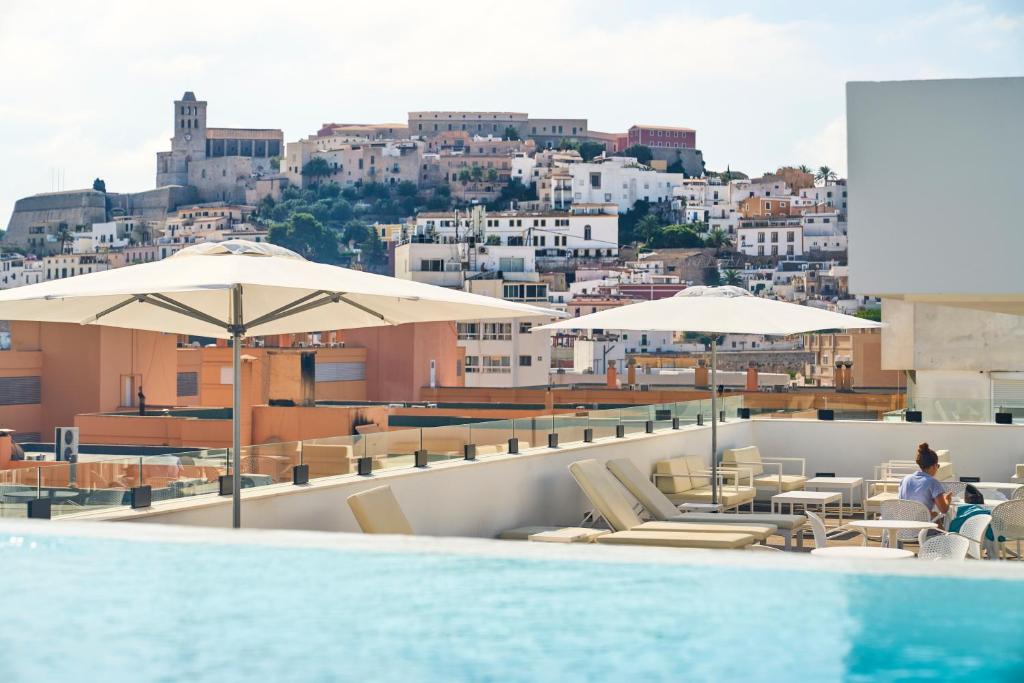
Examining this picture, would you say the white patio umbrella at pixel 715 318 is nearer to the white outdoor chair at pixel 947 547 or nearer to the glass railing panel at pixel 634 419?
the glass railing panel at pixel 634 419

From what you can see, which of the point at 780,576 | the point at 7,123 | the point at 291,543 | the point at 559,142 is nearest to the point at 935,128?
the point at 780,576

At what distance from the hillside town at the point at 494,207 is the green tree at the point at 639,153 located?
429 millimetres

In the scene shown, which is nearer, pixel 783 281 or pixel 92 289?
pixel 92 289

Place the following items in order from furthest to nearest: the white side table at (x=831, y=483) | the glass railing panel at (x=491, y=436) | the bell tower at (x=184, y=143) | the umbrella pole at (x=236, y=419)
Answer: the bell tower at (x=184, y=143), the white side table at (x=831, y=483), the glass railing panel at (x=491, y=436), the umbrella pole at (x=236, y=419)

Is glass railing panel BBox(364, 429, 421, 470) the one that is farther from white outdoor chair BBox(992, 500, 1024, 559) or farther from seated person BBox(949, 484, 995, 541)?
white outdoor chair BBox(992, 500, 1024, 559)

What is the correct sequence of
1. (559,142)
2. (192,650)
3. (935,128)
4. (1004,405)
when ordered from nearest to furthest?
(192,650) < (935,128) < (1004,405) < (559,142)

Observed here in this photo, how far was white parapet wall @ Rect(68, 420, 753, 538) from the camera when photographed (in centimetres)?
606

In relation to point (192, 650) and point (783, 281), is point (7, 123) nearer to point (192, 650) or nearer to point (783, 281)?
point (783, 281)

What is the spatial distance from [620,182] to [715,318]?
4565 inches

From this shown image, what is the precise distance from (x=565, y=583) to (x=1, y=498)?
8.54 feet

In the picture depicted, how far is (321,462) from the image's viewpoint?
22.8 feet

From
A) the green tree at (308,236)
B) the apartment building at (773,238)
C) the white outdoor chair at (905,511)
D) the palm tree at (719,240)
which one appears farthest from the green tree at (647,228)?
the white outdoor chair at (905,511)

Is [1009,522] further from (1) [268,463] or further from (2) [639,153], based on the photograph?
(2) [639,153]

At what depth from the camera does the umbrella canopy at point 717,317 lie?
9344 millimetres
